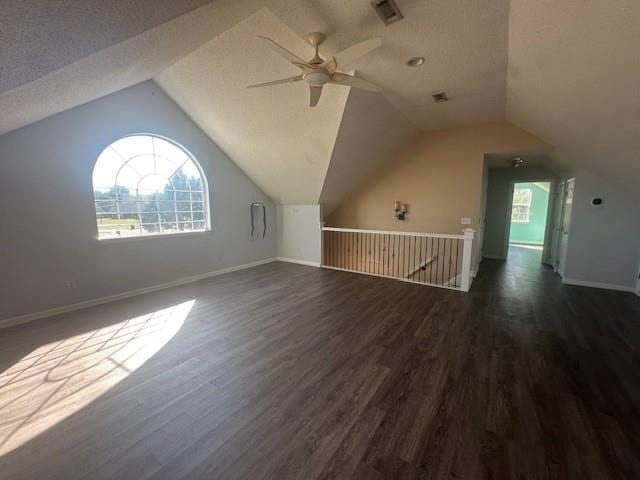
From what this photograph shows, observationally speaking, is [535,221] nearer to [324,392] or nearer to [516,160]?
[516,160]

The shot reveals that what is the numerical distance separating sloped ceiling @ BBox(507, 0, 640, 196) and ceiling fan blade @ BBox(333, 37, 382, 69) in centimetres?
107

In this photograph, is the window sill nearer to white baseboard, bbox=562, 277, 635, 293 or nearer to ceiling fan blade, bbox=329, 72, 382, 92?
ceiling fan blade, bbox=329, 72, 382, 92

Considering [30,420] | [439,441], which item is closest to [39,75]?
[30,420]

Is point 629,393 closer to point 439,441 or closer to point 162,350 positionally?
point 439,441

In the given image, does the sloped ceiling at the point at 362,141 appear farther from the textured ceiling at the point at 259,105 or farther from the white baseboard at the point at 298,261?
the white baseboard at the point at 298,261

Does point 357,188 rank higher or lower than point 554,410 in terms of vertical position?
higher

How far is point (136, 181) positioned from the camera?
4348 millimetres

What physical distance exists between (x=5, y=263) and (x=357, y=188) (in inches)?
244

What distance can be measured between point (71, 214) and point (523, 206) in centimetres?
1363

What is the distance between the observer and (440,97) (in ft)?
12.9

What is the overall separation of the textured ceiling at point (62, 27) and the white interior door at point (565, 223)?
21.6 ft

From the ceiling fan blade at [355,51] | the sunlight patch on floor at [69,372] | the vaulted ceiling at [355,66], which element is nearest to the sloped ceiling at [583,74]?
the vaulted ceiling at [355,66]

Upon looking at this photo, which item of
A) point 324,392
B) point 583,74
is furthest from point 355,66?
point 324,392

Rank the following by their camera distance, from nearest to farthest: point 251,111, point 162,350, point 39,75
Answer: point 39,75
point 162,350
point 251,111
